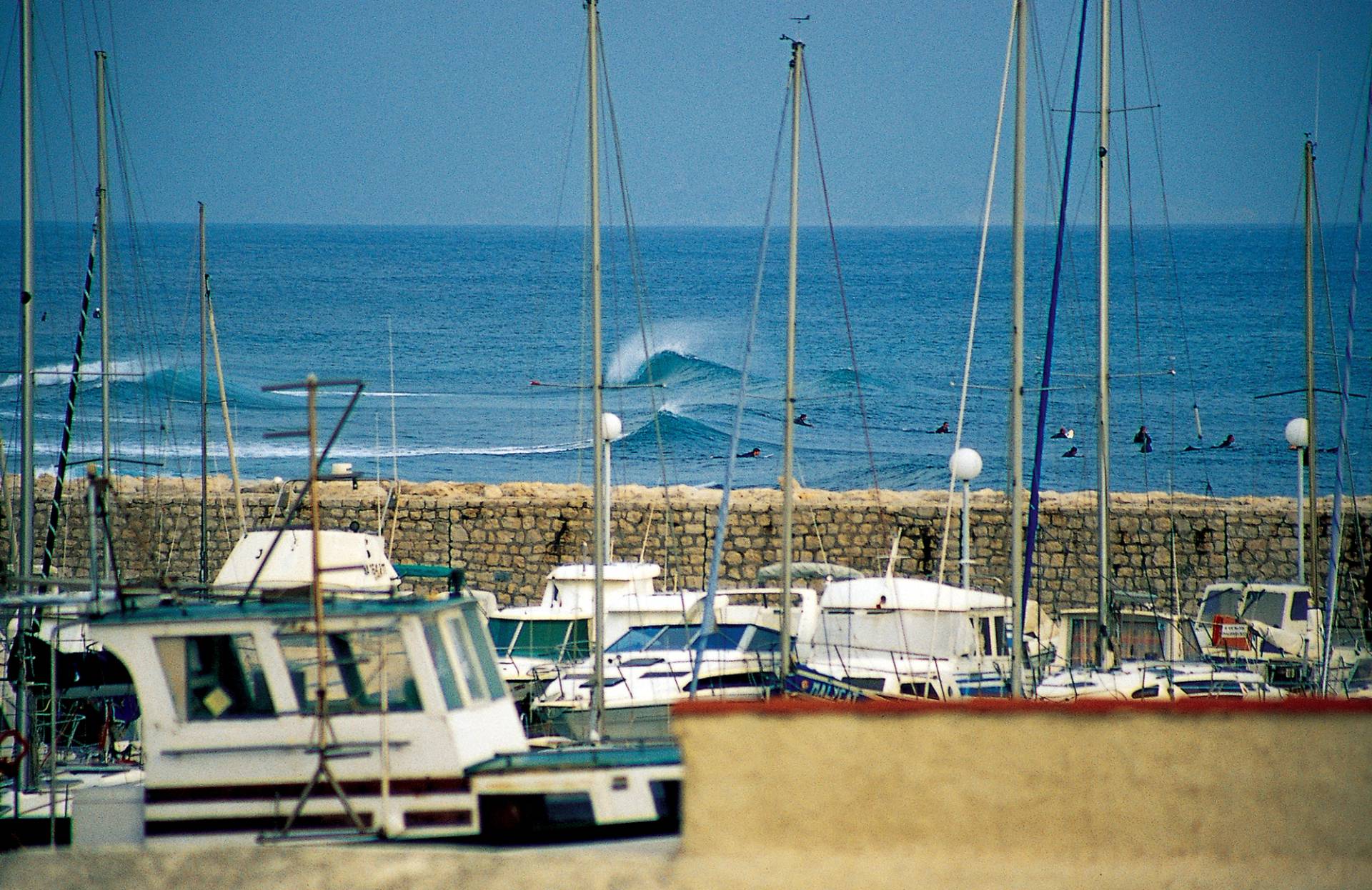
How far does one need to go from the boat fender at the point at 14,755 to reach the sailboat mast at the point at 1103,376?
30.4 feet

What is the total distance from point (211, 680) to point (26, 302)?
5.73m

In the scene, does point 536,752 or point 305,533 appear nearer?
point 536,752

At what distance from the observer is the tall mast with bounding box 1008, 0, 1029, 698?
39.8 ft

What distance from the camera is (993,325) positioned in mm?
78000

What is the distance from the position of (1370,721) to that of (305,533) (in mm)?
11586

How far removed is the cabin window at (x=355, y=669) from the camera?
7637 millimetres

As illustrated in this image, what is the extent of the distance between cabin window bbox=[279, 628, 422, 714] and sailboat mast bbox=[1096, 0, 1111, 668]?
322 inches

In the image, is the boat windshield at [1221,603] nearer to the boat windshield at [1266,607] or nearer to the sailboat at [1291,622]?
the sailboat at [1291,622]

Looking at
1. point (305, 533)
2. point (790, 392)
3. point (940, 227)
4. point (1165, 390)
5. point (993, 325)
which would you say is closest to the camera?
point (790, 392)

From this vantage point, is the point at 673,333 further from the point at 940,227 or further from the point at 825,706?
the point at 940,227

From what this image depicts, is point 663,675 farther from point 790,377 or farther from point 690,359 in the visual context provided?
point 690,359

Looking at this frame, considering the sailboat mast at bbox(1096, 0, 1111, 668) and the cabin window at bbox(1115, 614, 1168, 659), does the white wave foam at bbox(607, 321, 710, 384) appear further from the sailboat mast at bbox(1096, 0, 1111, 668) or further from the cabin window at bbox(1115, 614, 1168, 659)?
the cabin window at bbox(1115, 614, 1168, 659)

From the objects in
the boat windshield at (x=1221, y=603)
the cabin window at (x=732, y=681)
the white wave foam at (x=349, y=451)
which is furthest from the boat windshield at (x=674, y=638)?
the white wave foam at (x=349, y=451)

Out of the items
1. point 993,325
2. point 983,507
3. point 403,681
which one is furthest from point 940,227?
point 403,681
